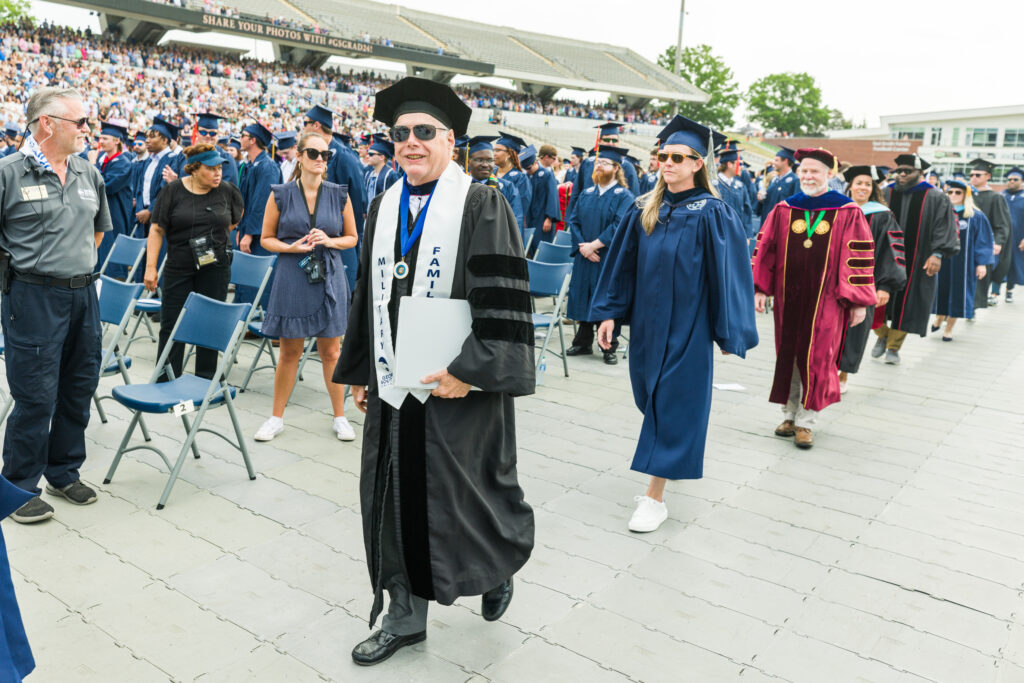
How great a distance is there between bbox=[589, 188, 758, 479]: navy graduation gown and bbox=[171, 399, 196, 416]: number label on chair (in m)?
2.20

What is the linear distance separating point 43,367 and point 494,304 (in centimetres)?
230

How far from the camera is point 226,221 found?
18.7 ft

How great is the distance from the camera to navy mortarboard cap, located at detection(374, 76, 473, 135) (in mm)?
2533

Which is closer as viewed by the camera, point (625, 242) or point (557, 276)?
point (625, 242)

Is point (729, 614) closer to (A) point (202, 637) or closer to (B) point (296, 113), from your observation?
(A) point (202, 637)

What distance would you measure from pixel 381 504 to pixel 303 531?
3.78 feet

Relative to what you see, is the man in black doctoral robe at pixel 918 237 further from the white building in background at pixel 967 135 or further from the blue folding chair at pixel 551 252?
the white building in background at pixel 967 135

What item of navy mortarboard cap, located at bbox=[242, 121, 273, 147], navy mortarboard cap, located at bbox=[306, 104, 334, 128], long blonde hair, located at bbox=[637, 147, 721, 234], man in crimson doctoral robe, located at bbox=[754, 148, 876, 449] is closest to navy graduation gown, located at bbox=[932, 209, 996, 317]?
man in crimson doctoral robe, located at bbox=[754, 148, 876, 449]

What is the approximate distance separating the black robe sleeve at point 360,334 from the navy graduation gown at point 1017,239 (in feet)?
40.1

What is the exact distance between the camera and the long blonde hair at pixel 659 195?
12.6 feet

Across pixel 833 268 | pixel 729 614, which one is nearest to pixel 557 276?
pixel 833 268

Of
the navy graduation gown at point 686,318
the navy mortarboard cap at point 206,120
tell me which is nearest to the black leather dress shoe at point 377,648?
the navy graduation gown at point 686,318

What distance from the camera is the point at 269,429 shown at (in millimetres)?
4867

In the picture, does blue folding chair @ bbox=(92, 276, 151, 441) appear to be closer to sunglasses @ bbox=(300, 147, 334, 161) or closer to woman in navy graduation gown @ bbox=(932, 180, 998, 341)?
sunglasses @ bbox=(300, 147, 334, 161)
